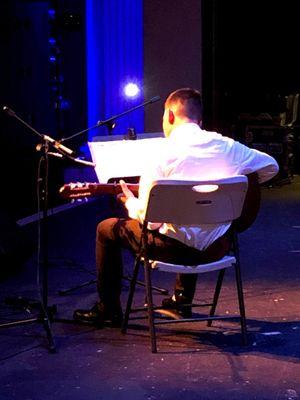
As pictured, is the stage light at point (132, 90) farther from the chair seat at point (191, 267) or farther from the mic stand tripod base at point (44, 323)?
the chair seat at point (191, 267)

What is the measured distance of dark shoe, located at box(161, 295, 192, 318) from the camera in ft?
12.9

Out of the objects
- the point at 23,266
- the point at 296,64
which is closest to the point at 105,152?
the point at 23,266

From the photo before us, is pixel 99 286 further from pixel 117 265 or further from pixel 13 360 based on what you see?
pixel 13 360

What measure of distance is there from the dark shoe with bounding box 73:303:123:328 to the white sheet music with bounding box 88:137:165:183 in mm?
725

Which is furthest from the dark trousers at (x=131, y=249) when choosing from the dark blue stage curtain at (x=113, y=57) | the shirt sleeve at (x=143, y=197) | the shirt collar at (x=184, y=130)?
the dark blue stage curtain at (x=113, y=57)

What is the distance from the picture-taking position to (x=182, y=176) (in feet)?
11.2

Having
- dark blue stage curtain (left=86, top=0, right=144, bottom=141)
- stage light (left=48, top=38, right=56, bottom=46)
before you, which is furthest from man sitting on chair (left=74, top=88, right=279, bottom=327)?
stage light (left=48, top=38, right=56, bottom=46)

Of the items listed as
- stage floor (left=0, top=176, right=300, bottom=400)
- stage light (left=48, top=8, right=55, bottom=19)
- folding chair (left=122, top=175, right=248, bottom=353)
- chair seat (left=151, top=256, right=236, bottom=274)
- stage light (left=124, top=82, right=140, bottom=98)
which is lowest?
stage floor (left=0, top=176, right=300, bottom=400)

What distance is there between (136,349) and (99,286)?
475 millimetres

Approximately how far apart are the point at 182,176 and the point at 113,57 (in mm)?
6155

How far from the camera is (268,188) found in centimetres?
1014

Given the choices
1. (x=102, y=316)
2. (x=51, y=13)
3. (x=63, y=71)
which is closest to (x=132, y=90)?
(x=63, y=71)

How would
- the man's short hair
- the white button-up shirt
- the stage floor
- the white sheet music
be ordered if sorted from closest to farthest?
1. the stage floor
2. the white button-up shirt
3. the man's short hair
4. the white sheet music

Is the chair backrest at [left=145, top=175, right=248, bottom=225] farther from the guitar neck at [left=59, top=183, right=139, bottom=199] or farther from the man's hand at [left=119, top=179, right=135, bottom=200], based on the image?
the guitar neck at [left=59, top=183, right=139, bottom=199]
